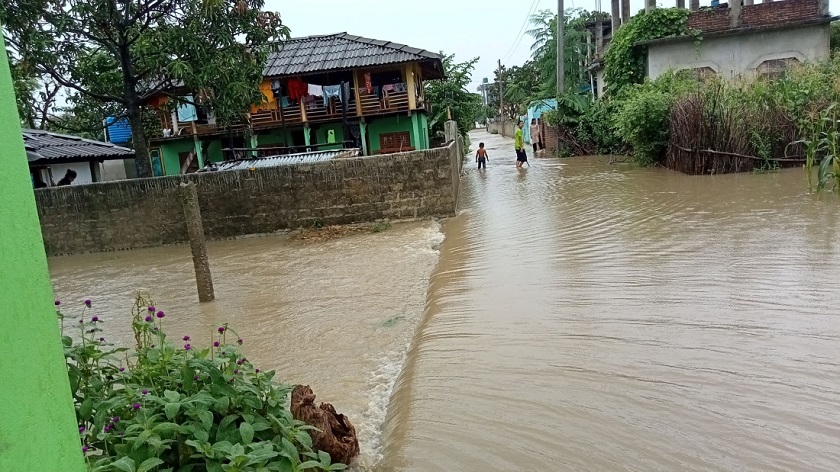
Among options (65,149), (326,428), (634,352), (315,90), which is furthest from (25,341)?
(315,90)

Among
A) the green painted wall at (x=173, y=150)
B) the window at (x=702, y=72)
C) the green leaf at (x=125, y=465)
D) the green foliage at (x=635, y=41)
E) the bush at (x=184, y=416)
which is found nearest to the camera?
the green leaf at (x=125, y=465)

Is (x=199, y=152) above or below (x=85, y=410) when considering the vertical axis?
above

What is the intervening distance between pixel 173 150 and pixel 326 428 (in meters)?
24.7

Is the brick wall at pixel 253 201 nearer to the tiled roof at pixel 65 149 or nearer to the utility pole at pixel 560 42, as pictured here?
the tiled roof at pixel 65 149

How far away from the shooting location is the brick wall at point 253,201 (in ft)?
41.2

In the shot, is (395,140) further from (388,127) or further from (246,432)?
(246,432)

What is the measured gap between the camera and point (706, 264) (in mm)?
6867

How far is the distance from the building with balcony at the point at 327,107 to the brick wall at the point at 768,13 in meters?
9.62

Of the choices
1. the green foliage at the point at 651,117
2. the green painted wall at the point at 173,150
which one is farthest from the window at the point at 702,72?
the green painted wall at the point at 173,150

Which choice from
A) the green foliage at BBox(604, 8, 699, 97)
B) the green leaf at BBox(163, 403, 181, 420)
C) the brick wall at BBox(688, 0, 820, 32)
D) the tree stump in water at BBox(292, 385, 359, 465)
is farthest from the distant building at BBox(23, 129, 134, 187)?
the brick wall at BBox(688, 0, 820, 32)

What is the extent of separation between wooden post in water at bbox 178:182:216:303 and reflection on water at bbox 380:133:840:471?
3107 millimetres

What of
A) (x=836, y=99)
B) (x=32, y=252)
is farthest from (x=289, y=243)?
(x=836, y=99)

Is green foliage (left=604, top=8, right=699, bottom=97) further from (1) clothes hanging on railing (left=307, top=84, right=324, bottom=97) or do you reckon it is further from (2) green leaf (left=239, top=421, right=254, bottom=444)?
(2) green leaf (left=239, top=421, right=254, bottom=444)

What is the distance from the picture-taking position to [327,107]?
23.4 m
